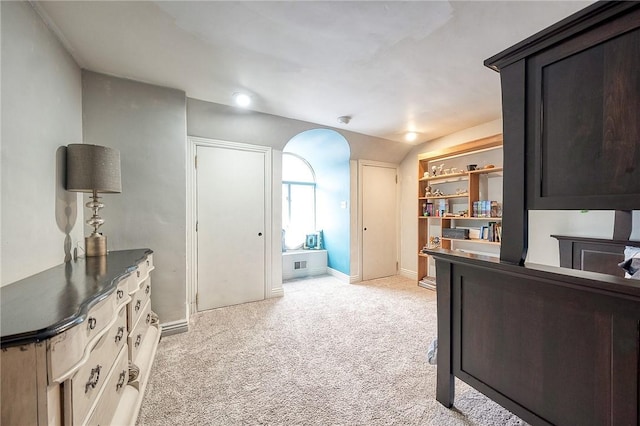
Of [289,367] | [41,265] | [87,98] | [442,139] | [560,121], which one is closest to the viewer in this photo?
[560,121]

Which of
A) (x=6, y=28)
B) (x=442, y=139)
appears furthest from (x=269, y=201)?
(x=442, y=139)

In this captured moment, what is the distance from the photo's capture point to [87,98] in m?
2.00

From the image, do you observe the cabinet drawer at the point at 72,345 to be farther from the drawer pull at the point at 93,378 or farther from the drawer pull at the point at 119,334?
the drawer pull at the point at 119,334

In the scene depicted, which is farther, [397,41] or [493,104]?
[493,104]

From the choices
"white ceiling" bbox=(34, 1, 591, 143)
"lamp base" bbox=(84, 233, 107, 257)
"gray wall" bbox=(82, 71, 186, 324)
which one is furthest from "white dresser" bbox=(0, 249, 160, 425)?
"white ceiling" bbox=(34, 1, 591, 143)

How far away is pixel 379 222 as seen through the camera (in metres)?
4.34

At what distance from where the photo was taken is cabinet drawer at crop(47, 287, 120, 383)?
2.40 feet

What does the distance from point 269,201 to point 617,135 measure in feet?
9.75

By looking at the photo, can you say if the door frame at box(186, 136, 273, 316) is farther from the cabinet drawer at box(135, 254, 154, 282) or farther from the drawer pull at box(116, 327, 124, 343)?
the drawer pull at box(116, 327, 124, 343)

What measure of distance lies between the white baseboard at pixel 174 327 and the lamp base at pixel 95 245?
92 centimetres

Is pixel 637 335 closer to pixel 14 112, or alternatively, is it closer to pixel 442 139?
pixel 14 112

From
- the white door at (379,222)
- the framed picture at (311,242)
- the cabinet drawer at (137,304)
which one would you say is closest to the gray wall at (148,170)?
the cabinet drawer at (137,304)

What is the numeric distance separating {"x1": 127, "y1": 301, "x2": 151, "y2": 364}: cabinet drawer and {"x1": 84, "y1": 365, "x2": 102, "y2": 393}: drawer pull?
1.81ft

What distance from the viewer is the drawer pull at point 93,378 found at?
95 centimetres
